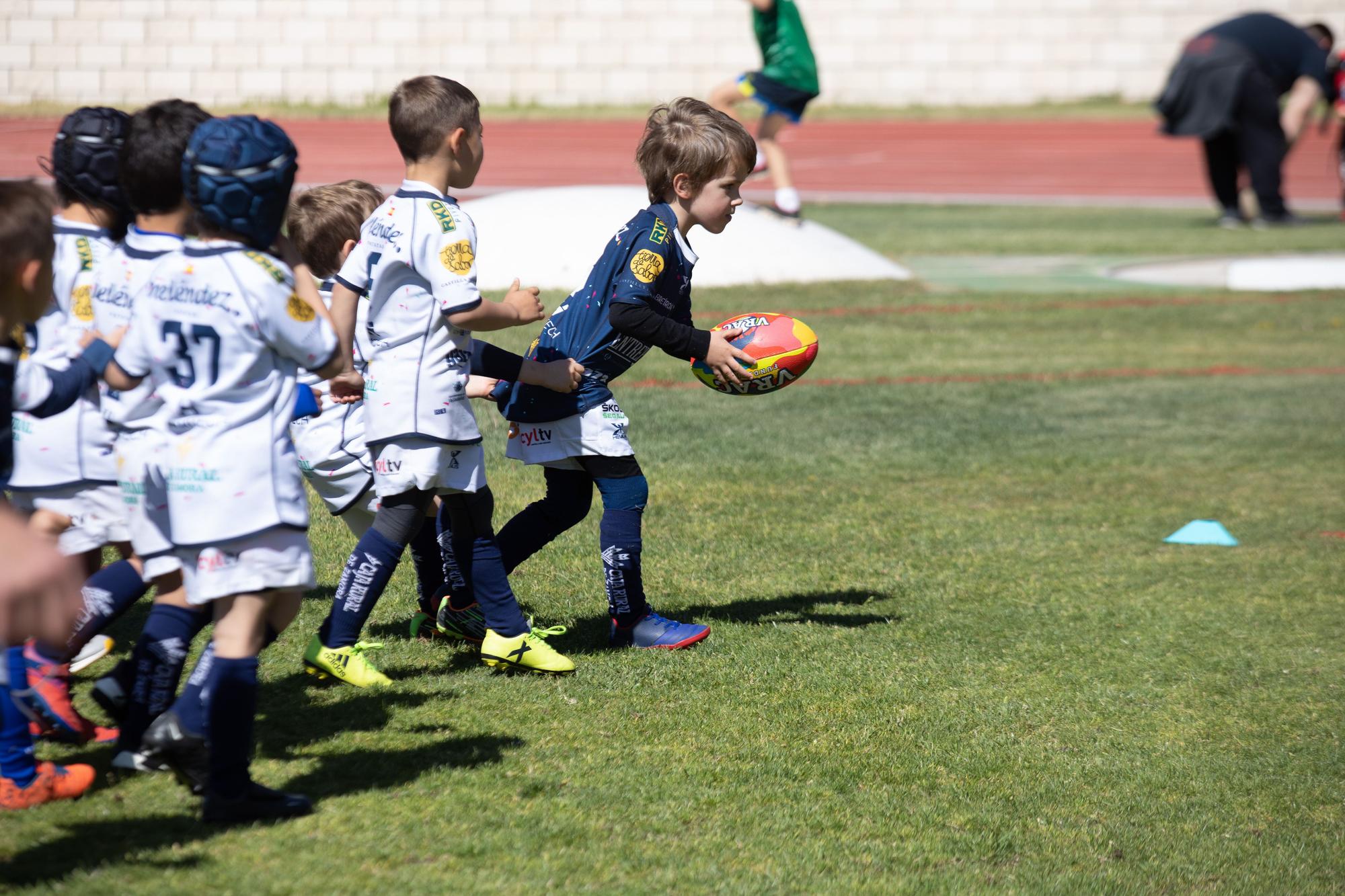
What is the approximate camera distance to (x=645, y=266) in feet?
15.6

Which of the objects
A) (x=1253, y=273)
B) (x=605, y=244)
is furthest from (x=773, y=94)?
(x=1253, y=273)

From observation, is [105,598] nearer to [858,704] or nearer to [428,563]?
[428,563]

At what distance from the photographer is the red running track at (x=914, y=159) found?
78.9ft

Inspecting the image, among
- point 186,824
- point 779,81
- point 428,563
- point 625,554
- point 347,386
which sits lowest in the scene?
point 186,824

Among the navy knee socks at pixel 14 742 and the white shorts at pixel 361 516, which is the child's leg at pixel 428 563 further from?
the navy knee socks at pixel 14 742

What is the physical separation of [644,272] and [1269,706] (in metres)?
2.51

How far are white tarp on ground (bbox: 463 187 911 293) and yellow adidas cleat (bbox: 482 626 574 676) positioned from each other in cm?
690

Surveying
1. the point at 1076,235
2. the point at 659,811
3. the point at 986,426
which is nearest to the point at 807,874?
the point at 659,811

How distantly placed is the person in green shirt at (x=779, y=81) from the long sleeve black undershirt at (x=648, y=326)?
995 cm

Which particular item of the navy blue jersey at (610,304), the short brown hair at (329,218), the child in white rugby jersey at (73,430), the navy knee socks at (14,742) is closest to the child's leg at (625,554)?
the navy blue jersey at (610,304)

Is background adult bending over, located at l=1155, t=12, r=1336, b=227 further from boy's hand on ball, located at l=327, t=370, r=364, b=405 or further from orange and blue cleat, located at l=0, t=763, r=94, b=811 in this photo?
orange and blue cleat, located at l=0, t=763, r=94, b=811

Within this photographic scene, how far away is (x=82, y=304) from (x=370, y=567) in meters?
1.13

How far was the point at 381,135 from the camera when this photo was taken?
28.5 metres

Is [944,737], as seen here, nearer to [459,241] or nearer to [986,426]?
[459,241]
